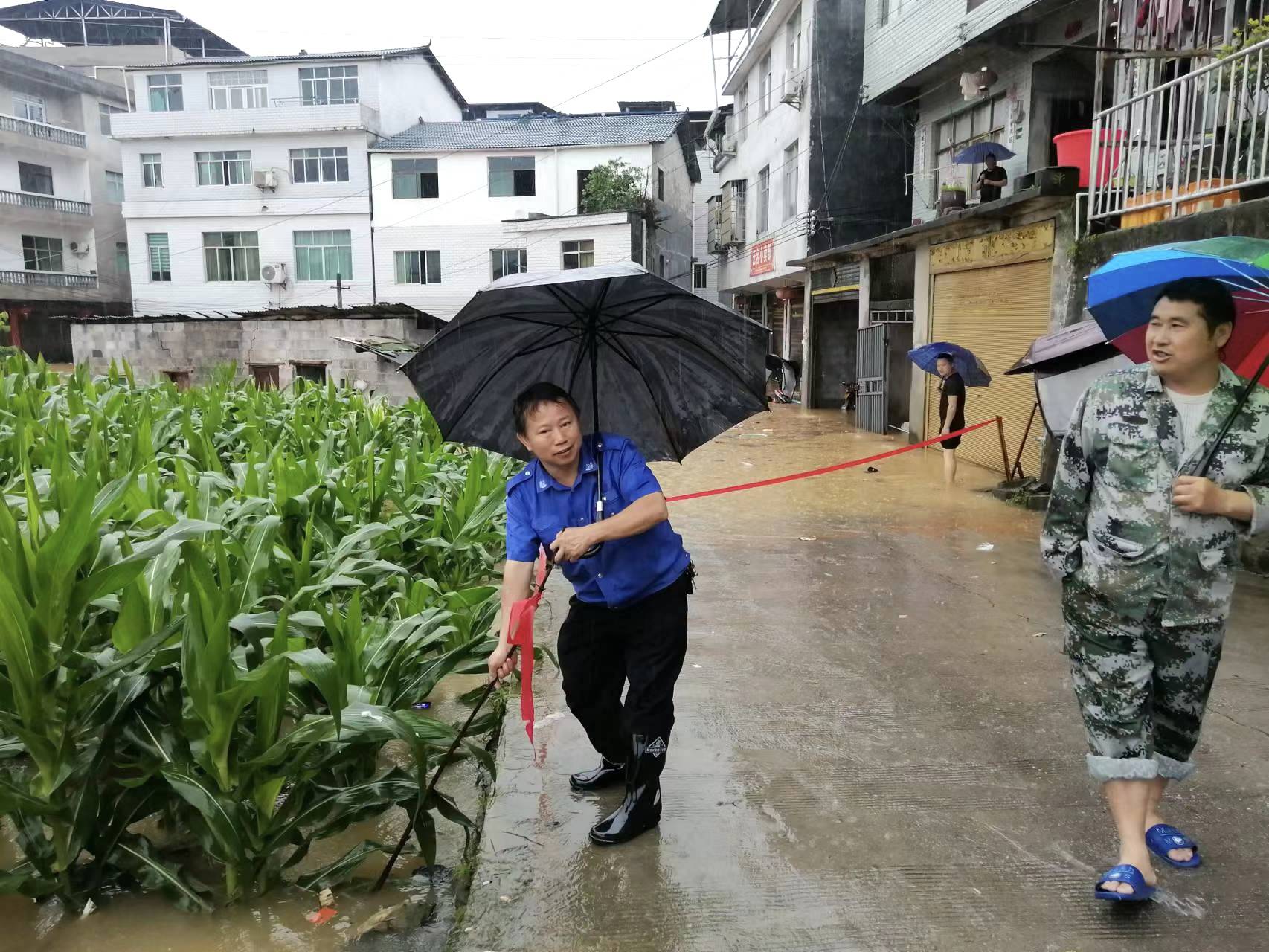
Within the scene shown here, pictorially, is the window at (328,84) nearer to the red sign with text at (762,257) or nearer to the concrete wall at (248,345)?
the concrete wall at (248,345)

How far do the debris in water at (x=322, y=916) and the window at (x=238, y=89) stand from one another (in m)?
34.7

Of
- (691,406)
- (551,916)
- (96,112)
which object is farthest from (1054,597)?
(96,112)

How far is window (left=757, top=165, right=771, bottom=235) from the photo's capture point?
25.1 m

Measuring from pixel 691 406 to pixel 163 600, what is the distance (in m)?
1.76

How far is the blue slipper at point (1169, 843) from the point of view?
9.45 ft

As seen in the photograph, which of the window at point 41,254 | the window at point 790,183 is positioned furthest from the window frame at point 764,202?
the window at point 41,254

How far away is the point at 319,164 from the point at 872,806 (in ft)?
110

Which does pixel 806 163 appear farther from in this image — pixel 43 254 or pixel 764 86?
pixel 43 254

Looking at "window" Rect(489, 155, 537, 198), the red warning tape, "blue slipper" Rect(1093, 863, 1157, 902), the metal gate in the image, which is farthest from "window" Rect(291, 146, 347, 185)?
"blue slipper" Rect(1093, 863, 1157, 902)

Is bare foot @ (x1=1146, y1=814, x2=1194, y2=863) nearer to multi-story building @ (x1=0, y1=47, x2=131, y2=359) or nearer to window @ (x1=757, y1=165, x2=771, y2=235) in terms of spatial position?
window @ (x1=757, y1=165, x2=771, y2=235)

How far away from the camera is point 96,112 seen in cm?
3794

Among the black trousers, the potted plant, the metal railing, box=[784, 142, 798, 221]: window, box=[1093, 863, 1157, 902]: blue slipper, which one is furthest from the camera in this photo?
box=[784, 142, 798, 221]: window

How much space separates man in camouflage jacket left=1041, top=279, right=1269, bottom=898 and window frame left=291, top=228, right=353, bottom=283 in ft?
107

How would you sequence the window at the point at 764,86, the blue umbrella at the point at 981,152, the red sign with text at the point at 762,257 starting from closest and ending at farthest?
1. the blue umbrella at the point at 981,152
2. the red sign with text at the point at 762,257
3. the window at the point at 764,86
